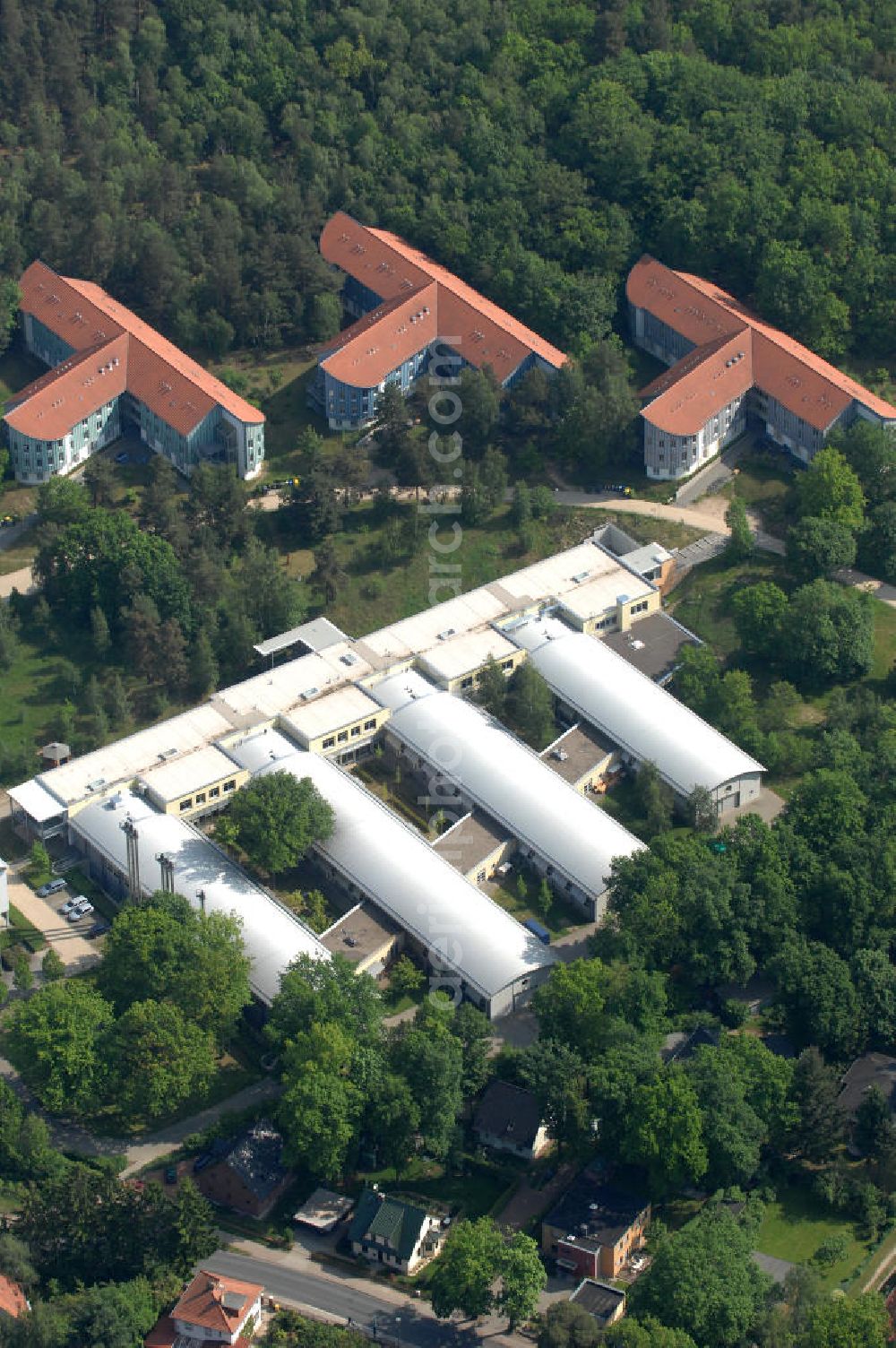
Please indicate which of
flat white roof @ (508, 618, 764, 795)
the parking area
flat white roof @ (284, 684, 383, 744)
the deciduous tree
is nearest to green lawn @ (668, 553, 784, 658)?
flat white roof @ (508, 618, 764, 795)

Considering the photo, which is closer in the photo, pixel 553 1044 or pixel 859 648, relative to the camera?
pixel 553 1044

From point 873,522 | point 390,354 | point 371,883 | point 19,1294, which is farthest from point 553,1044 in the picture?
point 390,354

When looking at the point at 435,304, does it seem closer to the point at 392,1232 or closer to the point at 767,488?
the point at 767,488

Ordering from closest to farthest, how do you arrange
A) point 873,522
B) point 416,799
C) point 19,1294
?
1. point 19,1294
2. point 416,799
3. point 873,522

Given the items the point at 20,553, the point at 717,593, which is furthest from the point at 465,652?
the point at 20,553

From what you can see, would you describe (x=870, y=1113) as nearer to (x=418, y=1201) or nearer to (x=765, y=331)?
(x=418, y=1201)

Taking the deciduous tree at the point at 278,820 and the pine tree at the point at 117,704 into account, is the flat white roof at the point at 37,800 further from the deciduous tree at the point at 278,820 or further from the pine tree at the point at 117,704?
the deciduous tree at the point at 278,820

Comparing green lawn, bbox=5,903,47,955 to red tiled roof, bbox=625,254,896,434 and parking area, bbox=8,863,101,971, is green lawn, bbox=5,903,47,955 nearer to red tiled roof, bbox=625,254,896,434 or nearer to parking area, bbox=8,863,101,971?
parking area, bbox=8,863,101,971
